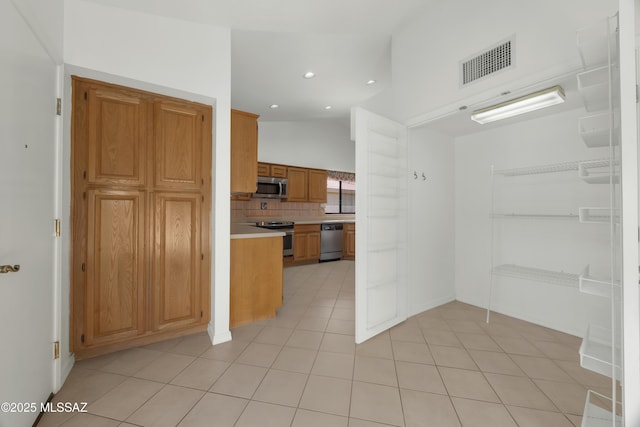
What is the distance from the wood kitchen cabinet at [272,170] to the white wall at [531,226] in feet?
11.4

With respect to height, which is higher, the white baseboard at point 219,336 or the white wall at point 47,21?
the white wall at point 47,21

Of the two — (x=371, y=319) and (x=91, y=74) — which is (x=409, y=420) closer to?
(x=371, y=319)

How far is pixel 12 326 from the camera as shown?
3.89ft

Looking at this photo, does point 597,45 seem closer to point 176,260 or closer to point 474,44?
point 474,44

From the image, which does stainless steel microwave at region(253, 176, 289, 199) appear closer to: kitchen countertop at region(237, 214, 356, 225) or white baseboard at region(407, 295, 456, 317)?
kitchen countertop at region(237, 214, 356, 225)

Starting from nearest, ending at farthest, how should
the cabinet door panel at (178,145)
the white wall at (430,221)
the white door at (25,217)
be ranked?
the white door at (25,217) < the cabinet door panel at (178,145) < the white wall at (430,221)

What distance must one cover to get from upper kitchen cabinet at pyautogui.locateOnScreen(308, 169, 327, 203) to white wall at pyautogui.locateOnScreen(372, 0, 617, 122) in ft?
10.4

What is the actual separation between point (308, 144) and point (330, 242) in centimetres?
242

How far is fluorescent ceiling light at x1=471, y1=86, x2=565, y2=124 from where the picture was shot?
1842 mm

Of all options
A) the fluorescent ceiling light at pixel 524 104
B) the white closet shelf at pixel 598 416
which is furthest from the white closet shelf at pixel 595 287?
the fluorescent ceiling light at pixel 524 104

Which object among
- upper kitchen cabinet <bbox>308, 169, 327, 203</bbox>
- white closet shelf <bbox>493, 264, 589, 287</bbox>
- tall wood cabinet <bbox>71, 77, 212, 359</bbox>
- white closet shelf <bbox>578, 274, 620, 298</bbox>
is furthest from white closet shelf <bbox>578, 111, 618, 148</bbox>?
upper kitchen cabinet <bbox>308, 169, 327, 203</bbox>

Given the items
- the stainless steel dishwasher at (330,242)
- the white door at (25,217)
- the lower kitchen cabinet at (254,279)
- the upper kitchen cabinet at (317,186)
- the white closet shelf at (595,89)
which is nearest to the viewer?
the white door at (25,217)

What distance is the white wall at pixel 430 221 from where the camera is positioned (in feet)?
9.33

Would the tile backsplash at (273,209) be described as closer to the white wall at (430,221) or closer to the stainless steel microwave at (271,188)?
the stainless steel microwave at (271,188)
